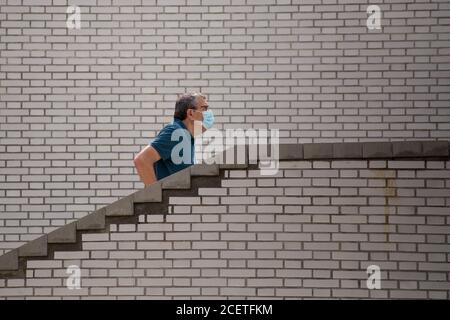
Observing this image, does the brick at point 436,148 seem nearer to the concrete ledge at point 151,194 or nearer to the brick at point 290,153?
the brick at point 290,153

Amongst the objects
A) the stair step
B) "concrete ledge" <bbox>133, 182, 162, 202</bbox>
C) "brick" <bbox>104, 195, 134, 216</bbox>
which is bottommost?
"brick" <bbox>104, 195, 134, 216</bbox>

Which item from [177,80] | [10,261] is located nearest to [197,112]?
[177,80]

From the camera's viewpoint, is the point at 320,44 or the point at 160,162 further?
the point at 320,44

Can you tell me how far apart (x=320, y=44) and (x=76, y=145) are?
2.65 meters

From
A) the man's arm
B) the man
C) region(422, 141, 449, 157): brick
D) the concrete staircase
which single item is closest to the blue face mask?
the man

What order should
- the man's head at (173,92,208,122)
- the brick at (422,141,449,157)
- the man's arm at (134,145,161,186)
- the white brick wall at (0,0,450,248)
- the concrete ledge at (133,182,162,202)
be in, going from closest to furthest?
the brick at (422,141,449,157) → the concrete ledge at (133,182,162,202) → the man's arm at (134,145,161,186) → the man's head at (173,92,208,122) → the white brick wall at (0,0,450,248)

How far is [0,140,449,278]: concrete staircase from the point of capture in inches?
240

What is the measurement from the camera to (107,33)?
7832 mm

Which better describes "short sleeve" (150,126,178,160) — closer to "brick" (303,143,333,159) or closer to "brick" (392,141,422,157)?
"brick" (303,143,333,159)

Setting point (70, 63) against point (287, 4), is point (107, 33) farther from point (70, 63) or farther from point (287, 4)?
point (287, 4)

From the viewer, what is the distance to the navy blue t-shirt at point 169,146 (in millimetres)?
6570
